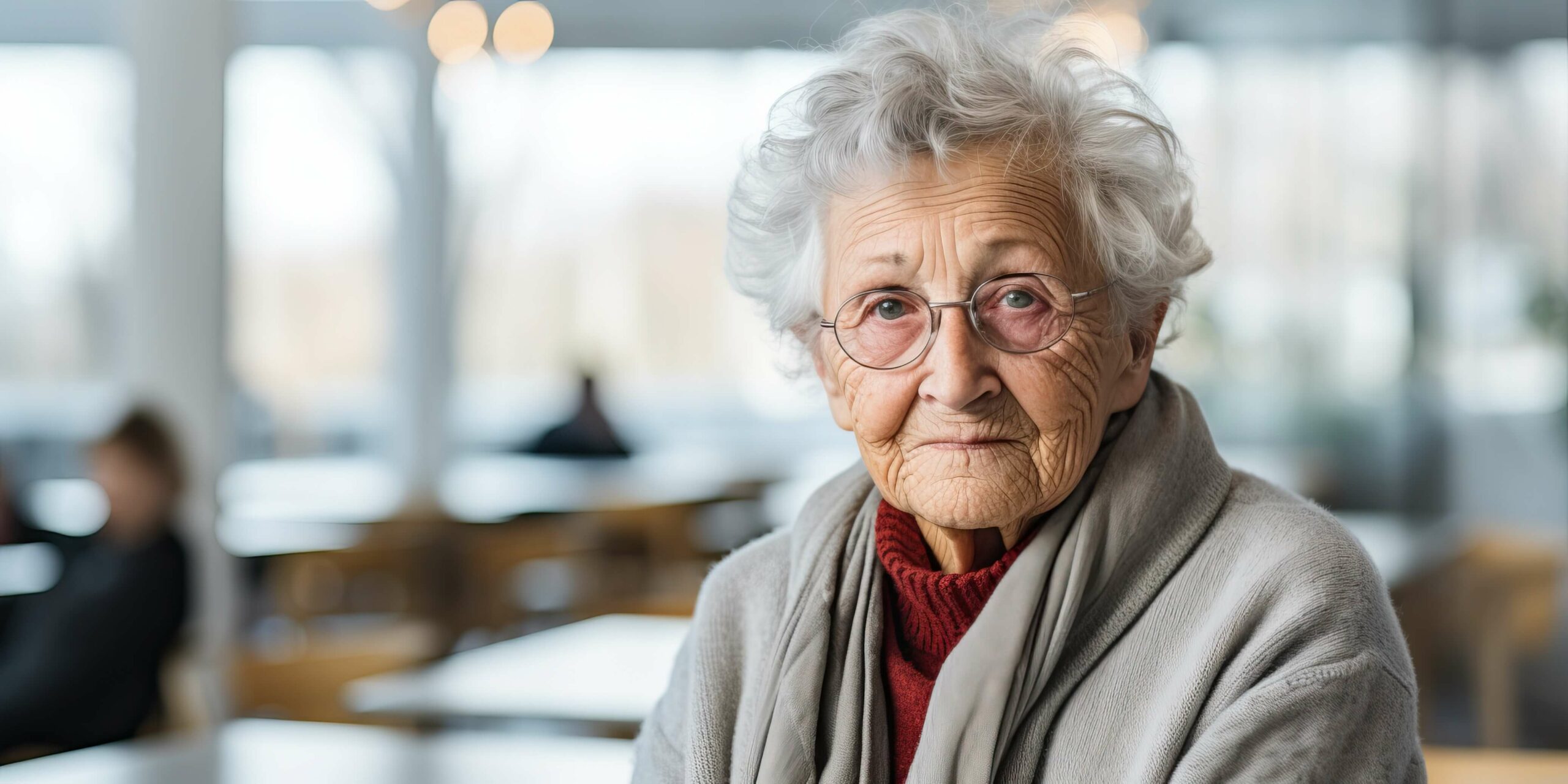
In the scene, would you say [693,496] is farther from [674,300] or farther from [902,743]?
[902,743]

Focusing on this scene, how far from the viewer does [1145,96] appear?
3.97ft

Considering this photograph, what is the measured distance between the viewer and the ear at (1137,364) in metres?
1.21

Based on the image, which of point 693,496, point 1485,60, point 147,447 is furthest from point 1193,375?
point 147,447

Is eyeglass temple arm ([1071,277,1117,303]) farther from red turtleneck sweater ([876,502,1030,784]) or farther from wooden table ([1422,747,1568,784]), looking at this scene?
wooden table ([1422,747,1568,784])

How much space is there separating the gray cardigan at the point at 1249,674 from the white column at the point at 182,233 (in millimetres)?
3663

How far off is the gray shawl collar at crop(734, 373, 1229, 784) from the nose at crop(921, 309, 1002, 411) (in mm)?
143

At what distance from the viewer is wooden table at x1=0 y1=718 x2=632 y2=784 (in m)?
1.73

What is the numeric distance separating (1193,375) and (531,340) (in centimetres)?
623

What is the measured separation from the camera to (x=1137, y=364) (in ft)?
4.02

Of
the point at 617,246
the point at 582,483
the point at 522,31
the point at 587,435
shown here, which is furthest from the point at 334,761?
the point at 617,246

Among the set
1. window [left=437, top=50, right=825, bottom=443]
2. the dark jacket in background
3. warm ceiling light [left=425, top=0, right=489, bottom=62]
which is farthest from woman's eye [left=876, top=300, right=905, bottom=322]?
window [left=437, top=50, right=825, bottom=443]

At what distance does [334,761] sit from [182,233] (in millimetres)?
3029

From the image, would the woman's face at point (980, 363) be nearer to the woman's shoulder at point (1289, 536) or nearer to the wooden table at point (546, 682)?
the woman's shoulder at point (1289, 536)

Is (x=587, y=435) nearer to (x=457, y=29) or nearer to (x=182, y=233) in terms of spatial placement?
(x=457, y=29)
